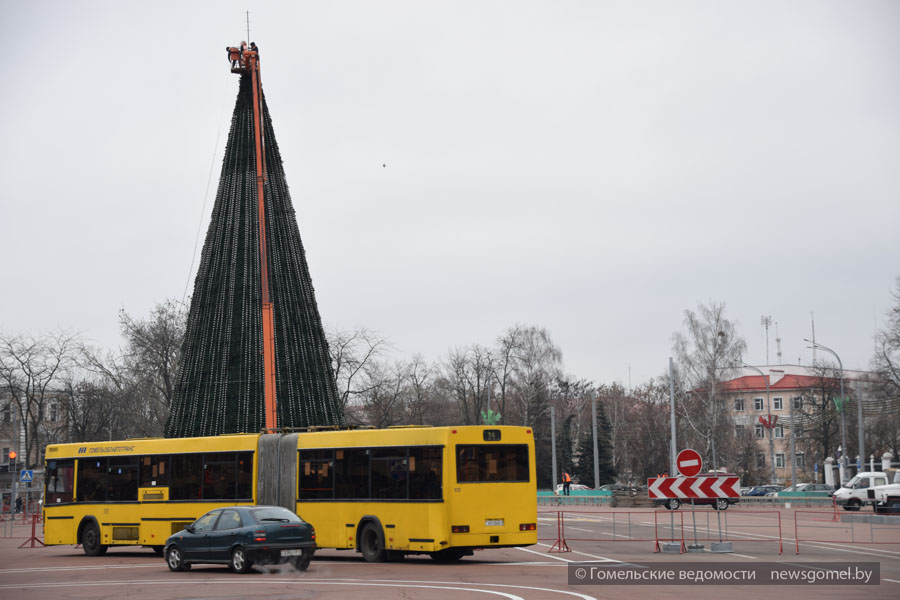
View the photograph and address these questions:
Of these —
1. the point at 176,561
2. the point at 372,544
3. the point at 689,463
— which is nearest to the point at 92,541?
the point at 176,561

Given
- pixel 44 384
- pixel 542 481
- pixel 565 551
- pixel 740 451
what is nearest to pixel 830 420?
pixel 740 451

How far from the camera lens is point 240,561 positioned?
20500 mm

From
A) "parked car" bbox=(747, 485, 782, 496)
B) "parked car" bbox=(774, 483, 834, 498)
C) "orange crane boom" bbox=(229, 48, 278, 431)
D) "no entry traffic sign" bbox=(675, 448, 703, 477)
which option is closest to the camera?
"no entry traffic sign" bbox=(675, 448, 703, 477)

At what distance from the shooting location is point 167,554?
21625mm

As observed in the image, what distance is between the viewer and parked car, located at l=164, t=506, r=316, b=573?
20203 mm

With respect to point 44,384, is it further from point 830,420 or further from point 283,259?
point 830,420

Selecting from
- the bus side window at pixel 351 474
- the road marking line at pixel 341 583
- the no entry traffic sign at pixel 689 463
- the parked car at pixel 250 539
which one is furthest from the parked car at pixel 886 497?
the road marking line at pixel 341 583

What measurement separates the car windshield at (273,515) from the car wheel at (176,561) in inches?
83.5

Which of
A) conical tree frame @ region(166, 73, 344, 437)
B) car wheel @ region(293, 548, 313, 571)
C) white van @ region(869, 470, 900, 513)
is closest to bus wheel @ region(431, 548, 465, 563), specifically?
car wheel @ region(293, 548, 313, 571)

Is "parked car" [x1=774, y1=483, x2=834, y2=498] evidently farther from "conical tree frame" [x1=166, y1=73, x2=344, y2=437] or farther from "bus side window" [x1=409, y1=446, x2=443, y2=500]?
"bus side window" [x1=409, y1=446, x2=443, y2=500]

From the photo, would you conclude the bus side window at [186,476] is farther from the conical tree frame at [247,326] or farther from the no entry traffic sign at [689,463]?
the conical tree frame at [247,326]

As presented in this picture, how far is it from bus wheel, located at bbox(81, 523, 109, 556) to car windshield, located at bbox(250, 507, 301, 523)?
889 centimetres

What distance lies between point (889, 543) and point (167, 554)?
1952 centimetres

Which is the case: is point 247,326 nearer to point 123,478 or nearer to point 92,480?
point 92,480
